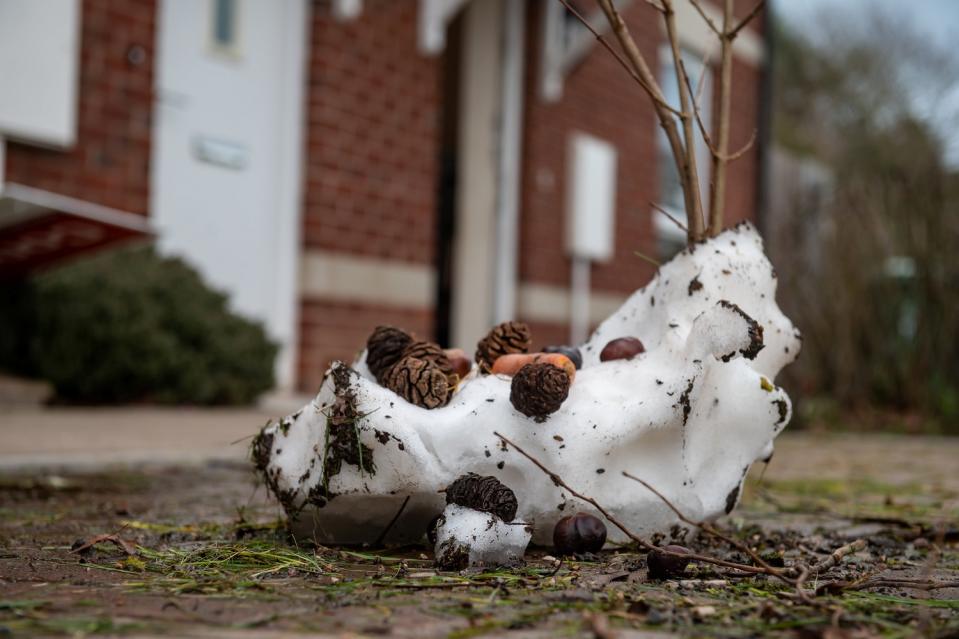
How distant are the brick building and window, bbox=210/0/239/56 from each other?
0.01 metres

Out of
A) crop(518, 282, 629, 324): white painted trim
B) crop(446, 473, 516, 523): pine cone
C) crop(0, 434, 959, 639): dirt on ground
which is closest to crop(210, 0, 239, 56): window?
crop(518, 282, 629, 324): white painted trim

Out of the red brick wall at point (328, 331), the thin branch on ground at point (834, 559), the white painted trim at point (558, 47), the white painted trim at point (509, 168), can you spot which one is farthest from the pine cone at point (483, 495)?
the white painted trim at point (558, 47)

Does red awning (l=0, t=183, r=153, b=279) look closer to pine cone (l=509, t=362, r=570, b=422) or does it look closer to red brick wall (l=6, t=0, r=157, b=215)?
red brick wall (l=6, t=0, r=157, b=215)

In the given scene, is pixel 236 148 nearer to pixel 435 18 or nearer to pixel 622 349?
pixel 435 18

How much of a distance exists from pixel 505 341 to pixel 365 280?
18.4ft

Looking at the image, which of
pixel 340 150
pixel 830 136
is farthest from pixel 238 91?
pixel 830 136

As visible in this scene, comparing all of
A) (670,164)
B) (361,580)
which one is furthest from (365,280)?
(361,580)

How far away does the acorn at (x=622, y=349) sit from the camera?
6.77 feet

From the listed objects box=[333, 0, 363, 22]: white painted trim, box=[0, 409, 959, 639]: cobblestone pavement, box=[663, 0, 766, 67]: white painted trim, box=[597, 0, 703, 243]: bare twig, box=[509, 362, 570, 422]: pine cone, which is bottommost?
box=[0, 409, 959, 639]: cobblestone pavement

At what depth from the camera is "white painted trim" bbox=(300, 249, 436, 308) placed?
286 inches

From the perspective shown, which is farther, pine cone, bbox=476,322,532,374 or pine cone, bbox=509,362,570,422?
pine cone, bbox=476,322,532,374

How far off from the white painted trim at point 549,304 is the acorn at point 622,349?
23.3 feet

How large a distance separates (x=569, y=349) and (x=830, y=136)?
76.9ft

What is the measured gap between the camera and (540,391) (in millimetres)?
1809
